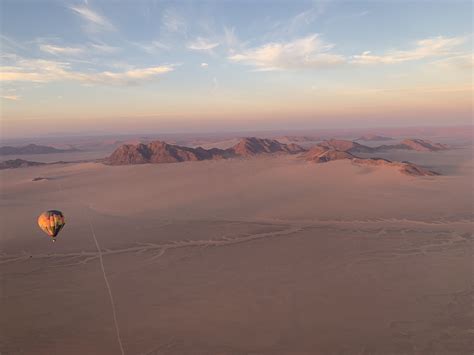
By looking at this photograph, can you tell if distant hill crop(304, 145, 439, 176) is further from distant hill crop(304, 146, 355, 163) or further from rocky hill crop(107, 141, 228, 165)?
rocky hill crop(107, 141, 228, 165)

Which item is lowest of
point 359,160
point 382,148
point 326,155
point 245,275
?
point 245,275

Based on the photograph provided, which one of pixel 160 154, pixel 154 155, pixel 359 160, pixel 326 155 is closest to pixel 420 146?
pixel 326 155

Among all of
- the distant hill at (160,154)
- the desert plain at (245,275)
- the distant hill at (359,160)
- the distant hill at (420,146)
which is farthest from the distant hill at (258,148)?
the desert plain at (245,275)

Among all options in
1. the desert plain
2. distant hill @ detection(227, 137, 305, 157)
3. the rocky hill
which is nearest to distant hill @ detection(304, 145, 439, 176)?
the desert plain

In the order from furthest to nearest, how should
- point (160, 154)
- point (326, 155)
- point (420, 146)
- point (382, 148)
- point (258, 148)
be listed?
point (382, 148), point (258, 148), point (420, 146), point (160, 154), point (326, 155)

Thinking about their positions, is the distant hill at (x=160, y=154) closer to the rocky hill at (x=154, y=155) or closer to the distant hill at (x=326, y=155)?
the rocky hill at (x=154, y=155)

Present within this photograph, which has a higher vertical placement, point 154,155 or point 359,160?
point 359,160

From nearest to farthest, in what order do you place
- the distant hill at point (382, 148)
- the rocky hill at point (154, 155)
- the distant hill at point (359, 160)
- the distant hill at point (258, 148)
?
the distant hill at point (359, 160)
the rocky hill at point (154, 155)
the distant hill at point (382, 148)
the distant hill at point (258, 148)

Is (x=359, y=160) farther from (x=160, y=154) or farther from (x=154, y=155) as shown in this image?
(x=154, y=155)

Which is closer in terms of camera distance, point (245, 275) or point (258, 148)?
point (245, 275)

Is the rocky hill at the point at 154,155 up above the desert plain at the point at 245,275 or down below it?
above

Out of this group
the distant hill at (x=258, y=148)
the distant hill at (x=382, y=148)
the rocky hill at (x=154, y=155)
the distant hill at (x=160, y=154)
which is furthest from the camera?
the distant hill at (x=258, y=148)
